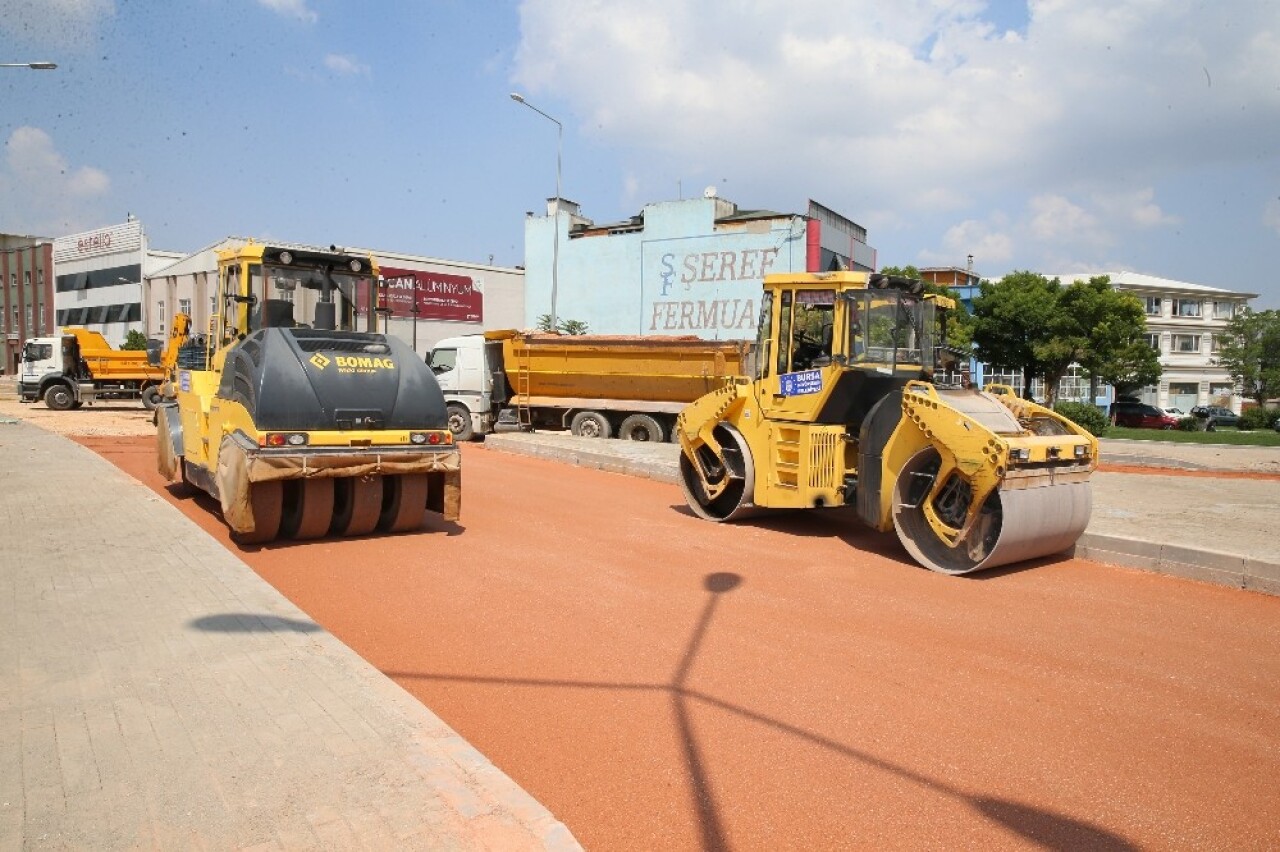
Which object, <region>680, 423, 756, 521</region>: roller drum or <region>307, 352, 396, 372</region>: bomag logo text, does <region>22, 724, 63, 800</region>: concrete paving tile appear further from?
<region>680, 423, 756, 521</region>: roller drum

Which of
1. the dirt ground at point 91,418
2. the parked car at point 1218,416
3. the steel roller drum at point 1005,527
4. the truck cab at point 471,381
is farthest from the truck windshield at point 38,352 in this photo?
the parked car at point 1218,416

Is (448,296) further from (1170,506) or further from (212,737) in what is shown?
(212,737)

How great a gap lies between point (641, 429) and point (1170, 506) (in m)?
10.6

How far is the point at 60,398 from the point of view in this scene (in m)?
29.0

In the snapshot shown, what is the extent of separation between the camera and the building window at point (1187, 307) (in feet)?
209

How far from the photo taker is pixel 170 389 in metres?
12.4

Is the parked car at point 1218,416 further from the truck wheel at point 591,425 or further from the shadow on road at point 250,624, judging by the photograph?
the shadow on road at point 250,624

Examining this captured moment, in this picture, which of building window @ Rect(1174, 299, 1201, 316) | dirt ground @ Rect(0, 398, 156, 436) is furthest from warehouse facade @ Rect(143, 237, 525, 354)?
building window @ Rect(1174, 299, 1201, 316)

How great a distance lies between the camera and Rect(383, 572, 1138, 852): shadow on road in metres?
3.36

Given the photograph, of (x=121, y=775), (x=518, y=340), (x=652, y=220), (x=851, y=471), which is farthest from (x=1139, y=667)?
(x=652, y=220)

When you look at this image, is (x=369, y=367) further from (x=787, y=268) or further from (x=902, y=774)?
(x=787, y=268)

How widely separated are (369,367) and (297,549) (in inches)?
70.8

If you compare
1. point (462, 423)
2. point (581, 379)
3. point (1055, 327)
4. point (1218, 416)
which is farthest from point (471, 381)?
point (1218, 416)

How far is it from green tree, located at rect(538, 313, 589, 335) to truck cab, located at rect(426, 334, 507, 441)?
1444 centimetres
